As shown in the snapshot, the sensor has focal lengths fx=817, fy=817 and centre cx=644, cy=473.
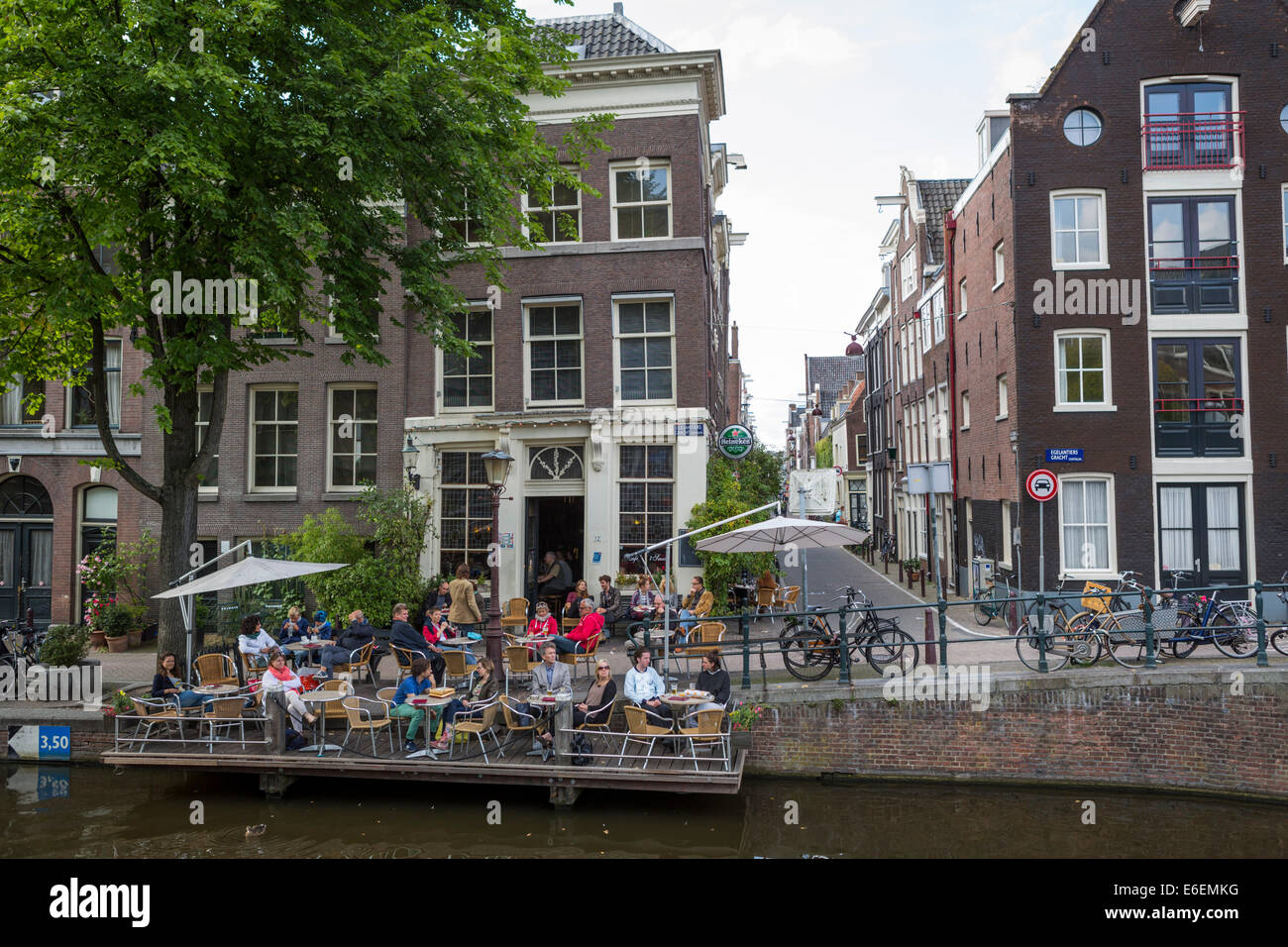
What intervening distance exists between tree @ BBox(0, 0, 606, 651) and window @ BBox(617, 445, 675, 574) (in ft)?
18.9

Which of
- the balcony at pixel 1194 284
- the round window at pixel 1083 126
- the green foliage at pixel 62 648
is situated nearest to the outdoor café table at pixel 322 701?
the green foliage at pixel 62 648

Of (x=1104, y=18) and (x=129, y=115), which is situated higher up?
(x=1104, y=18)

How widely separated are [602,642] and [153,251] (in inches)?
408

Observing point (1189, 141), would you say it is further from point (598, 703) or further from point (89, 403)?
point (89, 403)

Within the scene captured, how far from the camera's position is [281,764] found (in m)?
10.5

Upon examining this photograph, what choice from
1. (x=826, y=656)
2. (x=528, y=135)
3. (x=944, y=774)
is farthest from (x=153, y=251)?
(x=944, y=774)

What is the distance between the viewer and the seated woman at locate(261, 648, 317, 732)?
35.8 ft

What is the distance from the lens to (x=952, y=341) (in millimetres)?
25000

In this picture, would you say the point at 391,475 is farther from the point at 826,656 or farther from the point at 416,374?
the point at 826,656

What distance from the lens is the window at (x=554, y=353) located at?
63.0ft

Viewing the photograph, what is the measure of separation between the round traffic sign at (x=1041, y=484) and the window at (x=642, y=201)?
956cm

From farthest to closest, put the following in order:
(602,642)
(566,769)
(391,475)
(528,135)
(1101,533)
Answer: (391,475) < (1101,533) < (602,642) < (528,135) < (566,769)

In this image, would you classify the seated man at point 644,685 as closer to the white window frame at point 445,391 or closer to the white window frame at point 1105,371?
the white window frame at point 445,391

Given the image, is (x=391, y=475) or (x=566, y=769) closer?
(x=566, y=769)
